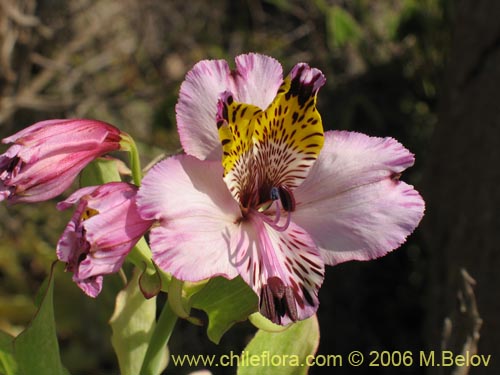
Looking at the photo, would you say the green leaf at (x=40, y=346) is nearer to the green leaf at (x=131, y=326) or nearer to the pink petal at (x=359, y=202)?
the green leaf at (x=131, y=326)

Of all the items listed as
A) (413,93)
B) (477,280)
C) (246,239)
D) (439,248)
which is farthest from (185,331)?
(246,239)

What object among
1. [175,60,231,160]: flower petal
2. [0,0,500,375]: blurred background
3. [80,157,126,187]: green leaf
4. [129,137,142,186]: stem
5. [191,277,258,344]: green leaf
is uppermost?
[175,60,231,160]: flower petal

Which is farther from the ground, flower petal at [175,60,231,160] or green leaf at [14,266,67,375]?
flower petal at [175,60,231,160]

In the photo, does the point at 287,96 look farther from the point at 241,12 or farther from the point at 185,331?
the point at 241,12

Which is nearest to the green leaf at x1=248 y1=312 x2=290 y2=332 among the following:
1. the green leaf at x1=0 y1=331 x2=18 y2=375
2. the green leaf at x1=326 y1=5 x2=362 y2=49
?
the green leaf at x1=0 y1=331 x2=18 y2=375

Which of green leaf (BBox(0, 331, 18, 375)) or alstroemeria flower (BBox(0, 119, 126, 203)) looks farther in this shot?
green leaf (BBox(0, 331, 18, 375))

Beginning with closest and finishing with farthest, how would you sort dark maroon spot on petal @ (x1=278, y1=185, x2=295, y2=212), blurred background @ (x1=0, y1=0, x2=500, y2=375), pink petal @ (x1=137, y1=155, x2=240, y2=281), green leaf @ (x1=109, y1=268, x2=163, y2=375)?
1. pink petal @ (x1=137, y1=155, x2=240, y2=281)
2. dark maroon spot on petal @ (x1=278, y1=185, x2=295, y2=212)
3. green leaf @ (x1=109, y1=268, x2=163, y2=375)
4. blurred background @ (x1=0, y1=0, x2=500, y2=375)

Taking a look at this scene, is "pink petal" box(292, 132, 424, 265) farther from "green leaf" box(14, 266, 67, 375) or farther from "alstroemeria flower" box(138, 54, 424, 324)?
"green leaf" box(14, 266, 67, 375)

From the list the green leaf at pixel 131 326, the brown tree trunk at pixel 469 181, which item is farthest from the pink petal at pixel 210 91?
the brown tree trunk at pixel 469 181
